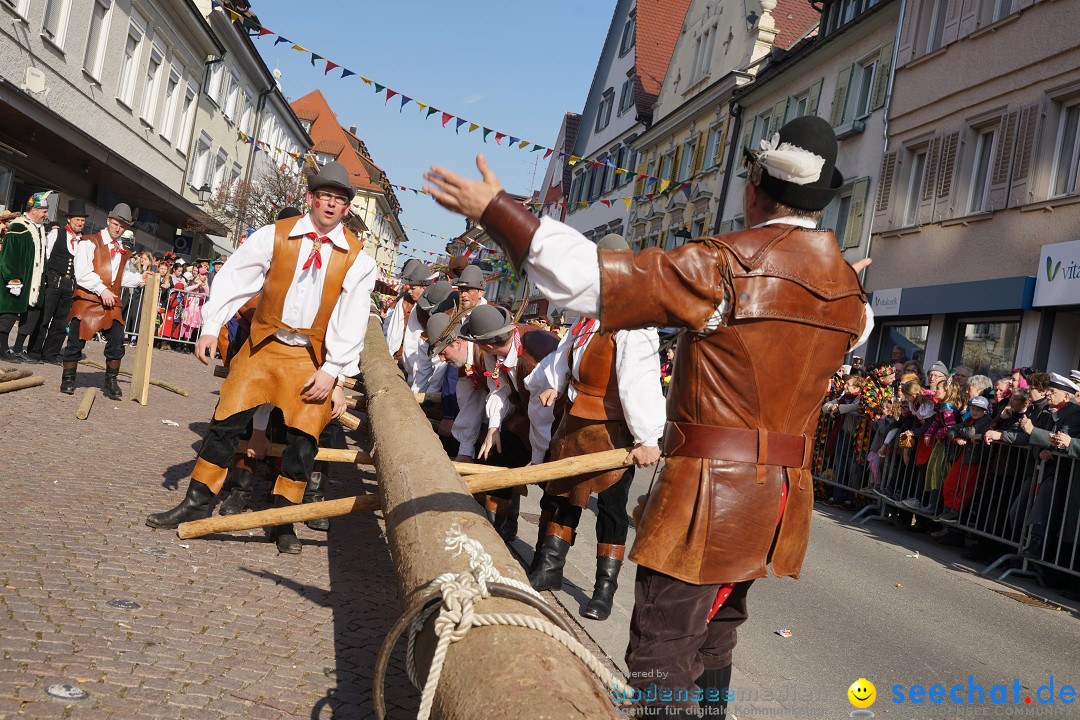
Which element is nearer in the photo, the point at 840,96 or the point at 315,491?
the point at 315,491

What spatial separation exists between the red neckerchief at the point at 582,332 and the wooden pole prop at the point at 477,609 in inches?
41.9

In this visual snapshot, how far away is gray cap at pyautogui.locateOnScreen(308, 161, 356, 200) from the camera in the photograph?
590cm

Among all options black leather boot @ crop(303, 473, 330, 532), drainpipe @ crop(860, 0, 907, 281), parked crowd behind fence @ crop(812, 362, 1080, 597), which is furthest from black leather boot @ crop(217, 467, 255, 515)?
drainpipe @ crop(860, 0, 907, 281)

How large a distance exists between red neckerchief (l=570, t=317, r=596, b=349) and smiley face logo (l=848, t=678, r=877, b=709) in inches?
93.3

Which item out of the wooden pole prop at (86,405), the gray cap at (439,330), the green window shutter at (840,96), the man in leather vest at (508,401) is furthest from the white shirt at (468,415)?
the green window shutter at (840,96)

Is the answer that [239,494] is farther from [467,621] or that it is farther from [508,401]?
[467,621]

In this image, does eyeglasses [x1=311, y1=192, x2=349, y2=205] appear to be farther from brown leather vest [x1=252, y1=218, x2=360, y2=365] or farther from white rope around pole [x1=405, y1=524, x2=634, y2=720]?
white rope around pole [x1=405, y1=524, x2=634, y2=720]

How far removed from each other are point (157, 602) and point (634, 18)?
1741 inches

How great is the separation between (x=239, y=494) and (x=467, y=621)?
4.02 m

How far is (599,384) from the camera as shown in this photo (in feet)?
20.1

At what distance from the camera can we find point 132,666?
11.9 feet

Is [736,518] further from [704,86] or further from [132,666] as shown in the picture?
[704,86]

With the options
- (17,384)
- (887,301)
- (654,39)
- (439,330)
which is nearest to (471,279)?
(439,330)

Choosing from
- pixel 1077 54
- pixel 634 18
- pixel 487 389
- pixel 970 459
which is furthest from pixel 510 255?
pixel 634 18
